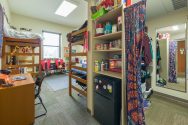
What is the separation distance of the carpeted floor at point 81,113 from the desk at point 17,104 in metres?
0.29

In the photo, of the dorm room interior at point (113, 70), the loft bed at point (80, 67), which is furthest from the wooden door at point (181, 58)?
the loft bed at point (80, 67)

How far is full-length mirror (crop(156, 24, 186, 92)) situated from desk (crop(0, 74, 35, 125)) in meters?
3.44

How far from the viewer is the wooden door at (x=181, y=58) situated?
106 inches

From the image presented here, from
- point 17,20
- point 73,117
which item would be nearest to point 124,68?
point 73,117

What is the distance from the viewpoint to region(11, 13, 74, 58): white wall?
15.7 feet

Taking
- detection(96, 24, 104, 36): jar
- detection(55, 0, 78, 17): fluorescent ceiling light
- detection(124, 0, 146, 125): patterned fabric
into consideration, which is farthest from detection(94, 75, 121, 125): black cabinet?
detection(55, 0, 78, 17): fluorescent ceiling light

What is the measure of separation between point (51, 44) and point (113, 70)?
5187 millimetres

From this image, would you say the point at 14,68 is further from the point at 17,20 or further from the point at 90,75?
the point at 17,20

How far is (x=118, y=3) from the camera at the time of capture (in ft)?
4.91

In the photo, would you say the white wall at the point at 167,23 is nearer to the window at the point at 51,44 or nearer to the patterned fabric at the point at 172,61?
the patterned fabric at the point at 172,61

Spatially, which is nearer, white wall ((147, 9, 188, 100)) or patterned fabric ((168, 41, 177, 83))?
white wall ((147, 9, 188, 100))

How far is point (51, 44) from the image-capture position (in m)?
6.09

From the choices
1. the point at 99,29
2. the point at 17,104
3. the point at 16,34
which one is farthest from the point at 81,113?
the point at 16,34

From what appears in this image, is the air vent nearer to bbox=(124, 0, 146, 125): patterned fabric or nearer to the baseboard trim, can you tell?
bbox=(124, 0, 146, 125): patterned fabric
